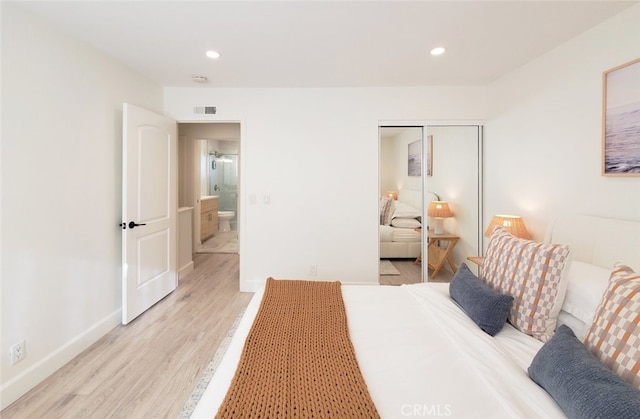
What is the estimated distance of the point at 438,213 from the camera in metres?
3.26

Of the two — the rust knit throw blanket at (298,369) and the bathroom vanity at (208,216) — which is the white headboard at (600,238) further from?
the bathroom vanity at (208,216)

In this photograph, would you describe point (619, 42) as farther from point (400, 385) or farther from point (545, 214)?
point (400, 385)

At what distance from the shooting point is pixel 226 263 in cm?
443

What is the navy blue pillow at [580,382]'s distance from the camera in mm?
771

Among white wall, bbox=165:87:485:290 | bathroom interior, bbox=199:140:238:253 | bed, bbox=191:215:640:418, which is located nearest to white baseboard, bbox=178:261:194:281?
white wall, bbox=165:87:485:290

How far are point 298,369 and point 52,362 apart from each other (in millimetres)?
1961

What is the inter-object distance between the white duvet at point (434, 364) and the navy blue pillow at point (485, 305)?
0.16 ft

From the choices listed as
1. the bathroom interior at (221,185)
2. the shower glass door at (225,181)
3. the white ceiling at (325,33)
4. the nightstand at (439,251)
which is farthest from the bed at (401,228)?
the shower glass door at (225,181)

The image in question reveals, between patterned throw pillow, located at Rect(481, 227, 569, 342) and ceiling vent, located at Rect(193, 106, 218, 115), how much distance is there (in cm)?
315

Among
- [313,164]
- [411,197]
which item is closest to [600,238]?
[411,197]

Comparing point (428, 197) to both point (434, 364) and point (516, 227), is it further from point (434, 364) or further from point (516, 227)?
point (434, 364)

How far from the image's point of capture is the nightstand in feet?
10.7

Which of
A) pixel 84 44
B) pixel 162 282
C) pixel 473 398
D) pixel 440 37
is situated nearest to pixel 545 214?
pixel 440 37

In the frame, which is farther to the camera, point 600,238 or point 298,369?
point 600,238
